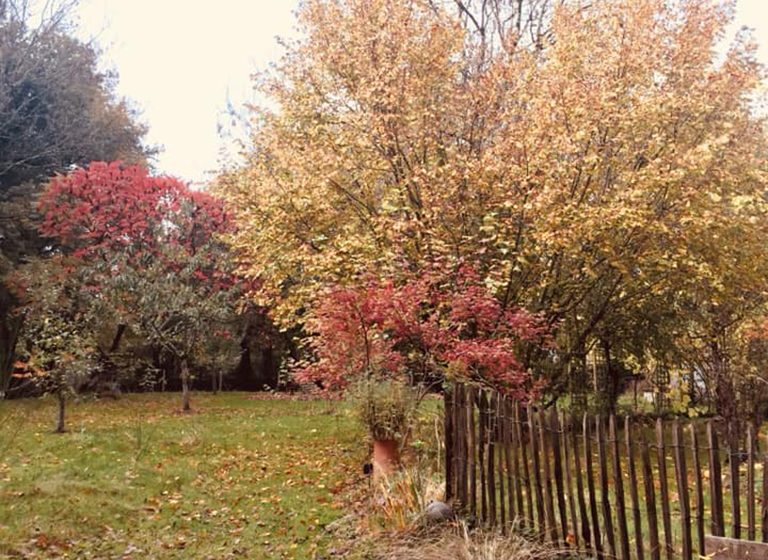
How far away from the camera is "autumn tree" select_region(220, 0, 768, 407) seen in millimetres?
8156

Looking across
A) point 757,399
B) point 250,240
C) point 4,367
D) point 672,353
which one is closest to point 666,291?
point 672,353

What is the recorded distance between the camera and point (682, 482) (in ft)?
11.0

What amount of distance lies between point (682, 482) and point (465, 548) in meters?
1.53

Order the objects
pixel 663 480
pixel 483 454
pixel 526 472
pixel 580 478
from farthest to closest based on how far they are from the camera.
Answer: pixel 483 454
pixel 526 472
pixel 580 478
pixel 663 480

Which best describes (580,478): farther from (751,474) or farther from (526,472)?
(751,474)

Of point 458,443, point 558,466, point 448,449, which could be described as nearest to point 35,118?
point 448,449

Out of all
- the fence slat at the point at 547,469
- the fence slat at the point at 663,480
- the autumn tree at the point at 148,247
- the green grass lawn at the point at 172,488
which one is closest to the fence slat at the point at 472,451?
the fence slat at the point at 547,469

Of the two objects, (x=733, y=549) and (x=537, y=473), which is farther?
(x=537, y=473)

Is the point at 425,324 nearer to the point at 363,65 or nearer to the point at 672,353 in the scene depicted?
the point at 363,65

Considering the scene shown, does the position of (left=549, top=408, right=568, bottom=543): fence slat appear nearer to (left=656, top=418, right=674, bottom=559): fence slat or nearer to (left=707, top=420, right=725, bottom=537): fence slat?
(left=656, top=418, right=674, bottom=559): fence slat

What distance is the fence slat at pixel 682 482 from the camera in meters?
3.30

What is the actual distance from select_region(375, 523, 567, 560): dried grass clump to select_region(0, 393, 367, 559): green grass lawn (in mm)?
946

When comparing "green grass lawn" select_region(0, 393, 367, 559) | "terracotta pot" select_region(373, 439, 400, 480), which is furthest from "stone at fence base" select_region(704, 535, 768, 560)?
"terracotta pot" select_region(373, 439, 400, 480)

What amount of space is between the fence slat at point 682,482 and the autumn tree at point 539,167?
14.0ft
